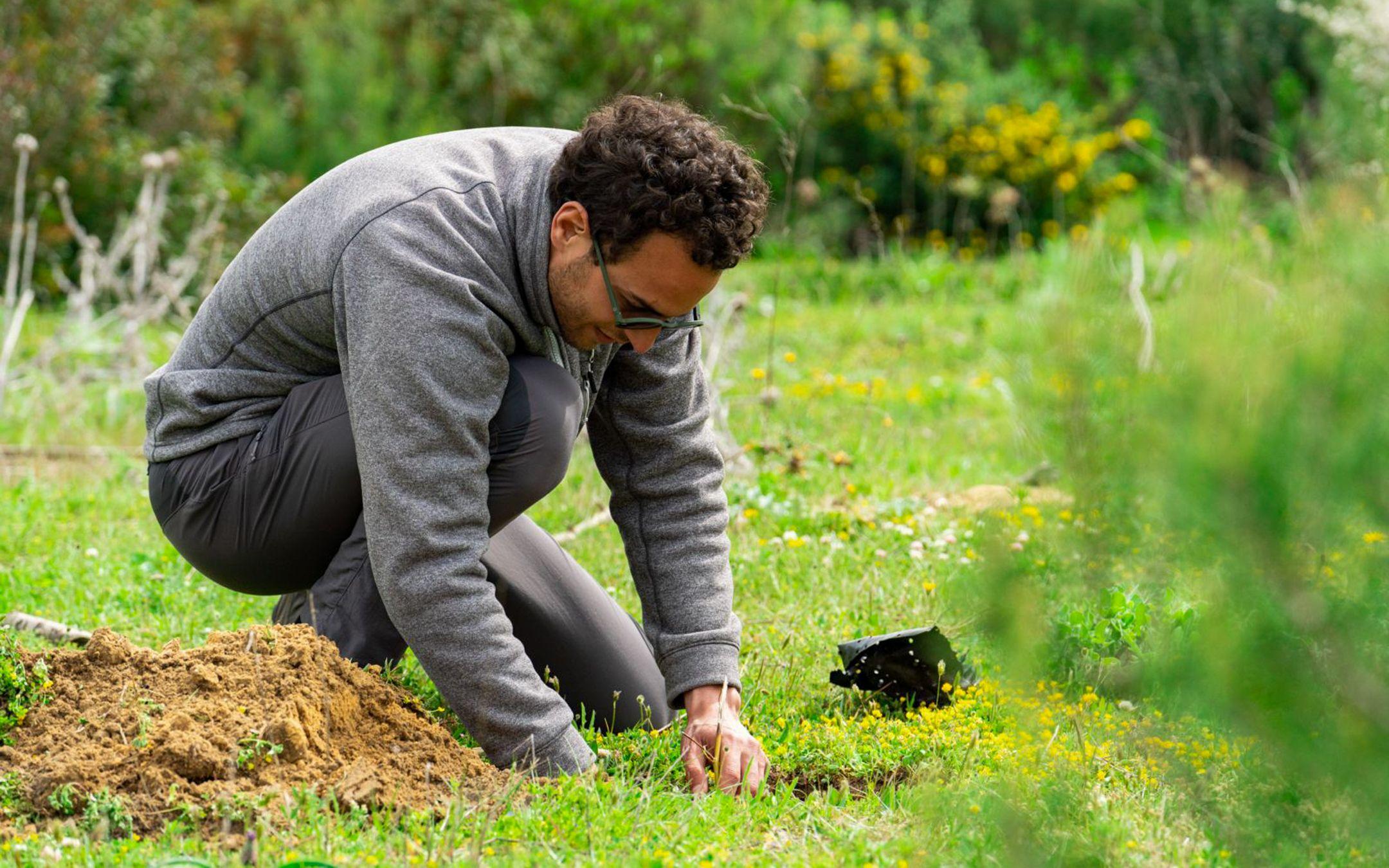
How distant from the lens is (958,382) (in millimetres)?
6387

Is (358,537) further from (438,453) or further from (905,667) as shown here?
(905,667)

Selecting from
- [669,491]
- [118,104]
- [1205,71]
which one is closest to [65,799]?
[669,491]

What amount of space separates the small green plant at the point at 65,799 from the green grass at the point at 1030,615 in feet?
0.40

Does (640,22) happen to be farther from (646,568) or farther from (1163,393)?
(1163,393)

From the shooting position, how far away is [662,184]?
90.9 inches

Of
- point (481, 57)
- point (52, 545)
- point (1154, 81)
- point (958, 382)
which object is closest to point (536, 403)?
point (52, 545)

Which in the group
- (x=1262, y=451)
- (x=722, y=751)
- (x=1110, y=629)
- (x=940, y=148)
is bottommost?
(x=940, y=148)

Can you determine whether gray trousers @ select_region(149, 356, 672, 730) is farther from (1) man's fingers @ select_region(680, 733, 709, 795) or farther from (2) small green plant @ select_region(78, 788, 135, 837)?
(2) small green plant @ select_region(78, 788, 135, 837)

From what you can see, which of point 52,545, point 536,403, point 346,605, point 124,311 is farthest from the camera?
point 124,311

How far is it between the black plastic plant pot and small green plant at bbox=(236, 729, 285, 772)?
46.0 inches

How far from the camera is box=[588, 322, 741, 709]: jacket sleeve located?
8.84 feet

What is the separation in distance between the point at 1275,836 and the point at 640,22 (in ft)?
28.8

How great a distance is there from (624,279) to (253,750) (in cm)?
98

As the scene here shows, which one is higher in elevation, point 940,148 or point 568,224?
point 568,224
